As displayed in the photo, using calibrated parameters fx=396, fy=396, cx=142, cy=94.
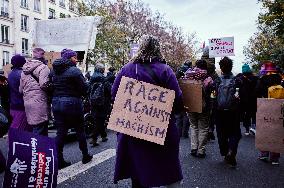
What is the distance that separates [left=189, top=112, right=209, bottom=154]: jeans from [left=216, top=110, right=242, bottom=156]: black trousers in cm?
53

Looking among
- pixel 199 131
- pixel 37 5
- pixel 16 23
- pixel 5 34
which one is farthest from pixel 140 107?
pixel 37 5

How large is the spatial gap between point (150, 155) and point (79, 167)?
112 inches

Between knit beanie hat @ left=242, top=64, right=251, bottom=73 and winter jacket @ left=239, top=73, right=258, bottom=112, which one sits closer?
knit beanie hat @ left=242, top=64, right=251, bottom=73

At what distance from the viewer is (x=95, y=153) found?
7.36 meters

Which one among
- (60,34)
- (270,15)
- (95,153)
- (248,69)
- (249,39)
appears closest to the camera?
(95,153)

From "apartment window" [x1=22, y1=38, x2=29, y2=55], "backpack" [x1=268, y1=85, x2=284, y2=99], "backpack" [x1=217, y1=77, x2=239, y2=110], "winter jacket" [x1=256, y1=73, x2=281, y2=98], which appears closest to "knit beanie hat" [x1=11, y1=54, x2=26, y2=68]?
"backpack" [x1=217, y1=77, x2=239, y2=110]

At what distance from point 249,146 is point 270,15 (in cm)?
2160

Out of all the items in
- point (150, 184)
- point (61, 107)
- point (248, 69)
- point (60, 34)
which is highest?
point (60, 34)

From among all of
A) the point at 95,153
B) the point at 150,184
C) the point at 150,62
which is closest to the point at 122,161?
the point at 150,184

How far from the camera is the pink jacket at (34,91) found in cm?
599

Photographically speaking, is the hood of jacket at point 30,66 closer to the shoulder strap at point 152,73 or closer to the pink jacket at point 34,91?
the pink jacket at point 34,91

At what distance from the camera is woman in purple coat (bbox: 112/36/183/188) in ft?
11.4

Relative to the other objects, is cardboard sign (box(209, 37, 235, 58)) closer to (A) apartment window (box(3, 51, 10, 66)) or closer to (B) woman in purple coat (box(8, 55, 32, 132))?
(B) woman in purple coat (box(8, 55, 32, 132))

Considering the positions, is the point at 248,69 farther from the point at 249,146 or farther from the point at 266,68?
the point at 249,146
